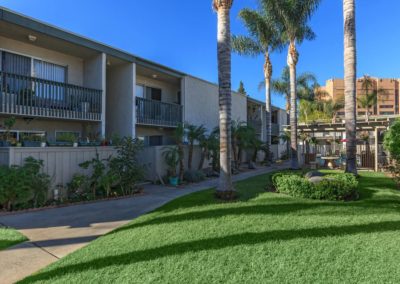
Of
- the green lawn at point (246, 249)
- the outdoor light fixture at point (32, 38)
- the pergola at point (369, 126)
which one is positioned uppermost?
the outdoor light fixture at point (32, 38)

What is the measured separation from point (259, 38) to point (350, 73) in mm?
10359

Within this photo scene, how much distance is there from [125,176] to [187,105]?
27.7ft

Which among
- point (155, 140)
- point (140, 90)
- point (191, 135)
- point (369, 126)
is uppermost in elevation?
point (140, 90)

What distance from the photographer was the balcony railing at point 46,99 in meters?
9.34

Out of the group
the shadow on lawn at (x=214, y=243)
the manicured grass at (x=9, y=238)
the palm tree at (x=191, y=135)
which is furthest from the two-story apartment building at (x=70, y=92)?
the shadow on lawn at (x=214, y=243)

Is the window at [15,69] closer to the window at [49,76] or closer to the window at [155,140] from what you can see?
the window at [49,76]

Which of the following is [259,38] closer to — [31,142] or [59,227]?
[31,142]

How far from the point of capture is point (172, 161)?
42.3ft

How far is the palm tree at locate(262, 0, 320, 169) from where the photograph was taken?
1714cm

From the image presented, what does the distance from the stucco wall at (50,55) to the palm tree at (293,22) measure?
12280 mm

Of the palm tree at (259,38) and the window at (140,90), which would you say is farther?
the palm tree at (259,38)

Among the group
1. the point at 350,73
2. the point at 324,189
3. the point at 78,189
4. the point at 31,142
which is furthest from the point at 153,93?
the point at 324,189

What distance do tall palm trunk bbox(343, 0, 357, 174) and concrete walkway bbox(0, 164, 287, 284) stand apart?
8.23 m

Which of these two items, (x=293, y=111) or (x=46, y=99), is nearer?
(x=46, y=99)
